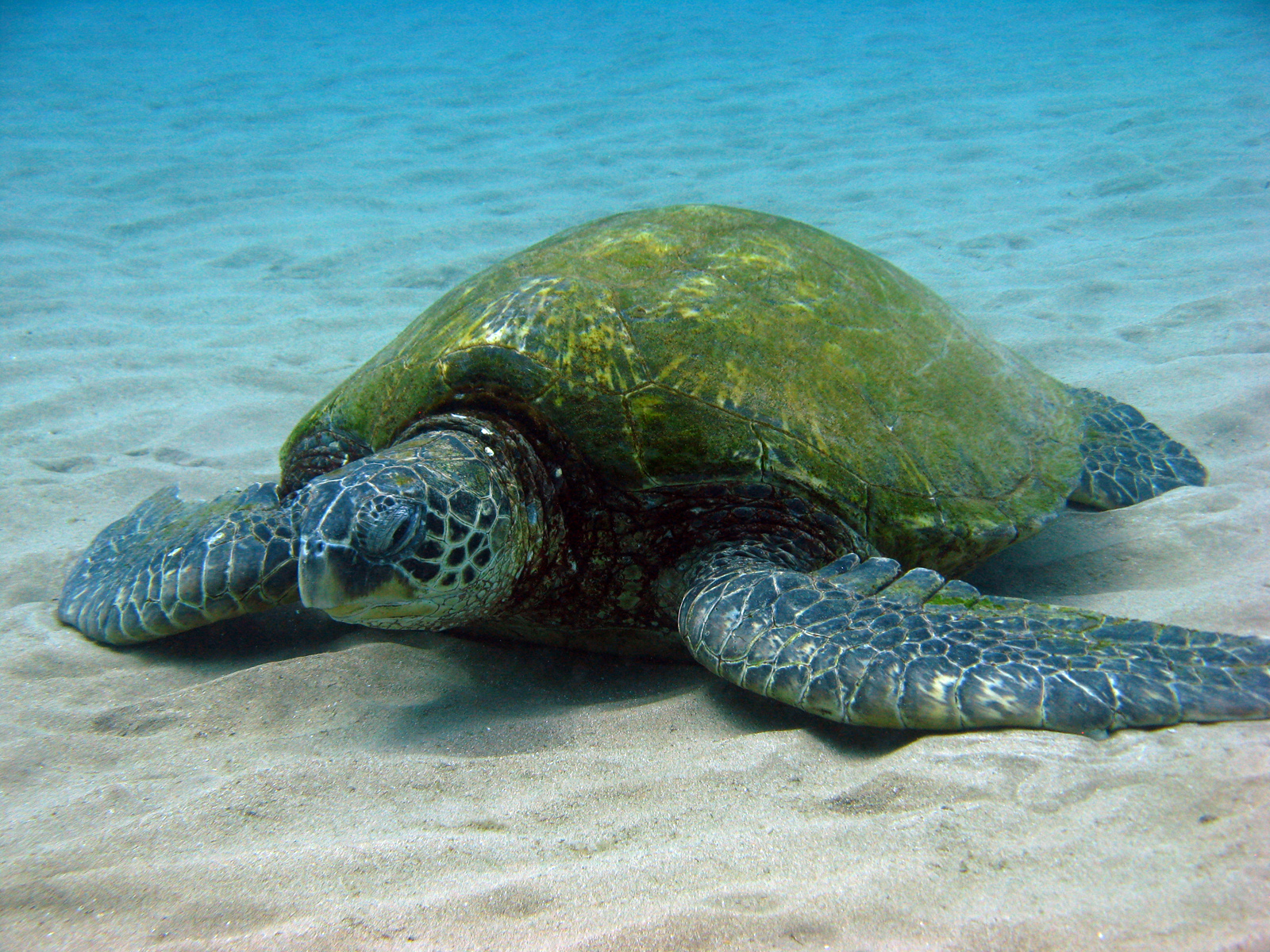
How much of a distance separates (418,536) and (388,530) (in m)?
0.09

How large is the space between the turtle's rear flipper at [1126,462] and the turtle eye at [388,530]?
2672 mm

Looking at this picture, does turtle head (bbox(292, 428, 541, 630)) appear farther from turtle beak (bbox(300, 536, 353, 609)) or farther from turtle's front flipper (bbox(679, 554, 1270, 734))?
turtle's front flipper (bbox(679, 554, 1270, 734))

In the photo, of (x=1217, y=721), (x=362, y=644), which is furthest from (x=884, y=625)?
(x=362, y=644)

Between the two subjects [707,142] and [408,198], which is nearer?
[408,198]

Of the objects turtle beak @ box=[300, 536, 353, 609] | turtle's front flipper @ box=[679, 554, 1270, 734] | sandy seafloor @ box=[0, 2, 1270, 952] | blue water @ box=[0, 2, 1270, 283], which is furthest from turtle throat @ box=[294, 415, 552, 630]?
blue water @ box=[0, 2, 1270, 283]

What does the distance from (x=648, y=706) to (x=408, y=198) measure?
10680mm

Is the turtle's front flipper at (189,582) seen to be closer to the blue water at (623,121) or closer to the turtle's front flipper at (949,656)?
the turtle's front flipper at (949,656)

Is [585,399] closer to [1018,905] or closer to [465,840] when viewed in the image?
[465,840]

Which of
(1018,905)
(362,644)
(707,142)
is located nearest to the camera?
(1018,905)

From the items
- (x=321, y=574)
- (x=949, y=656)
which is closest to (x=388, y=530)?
(x=321, y=574)

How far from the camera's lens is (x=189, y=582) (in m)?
2.67

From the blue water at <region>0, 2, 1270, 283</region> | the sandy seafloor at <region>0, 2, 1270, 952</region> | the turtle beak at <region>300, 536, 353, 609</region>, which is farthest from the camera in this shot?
the blue water at <region>0, 2, 1270, 283</region>

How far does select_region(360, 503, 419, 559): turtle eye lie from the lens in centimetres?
211

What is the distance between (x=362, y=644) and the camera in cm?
273
